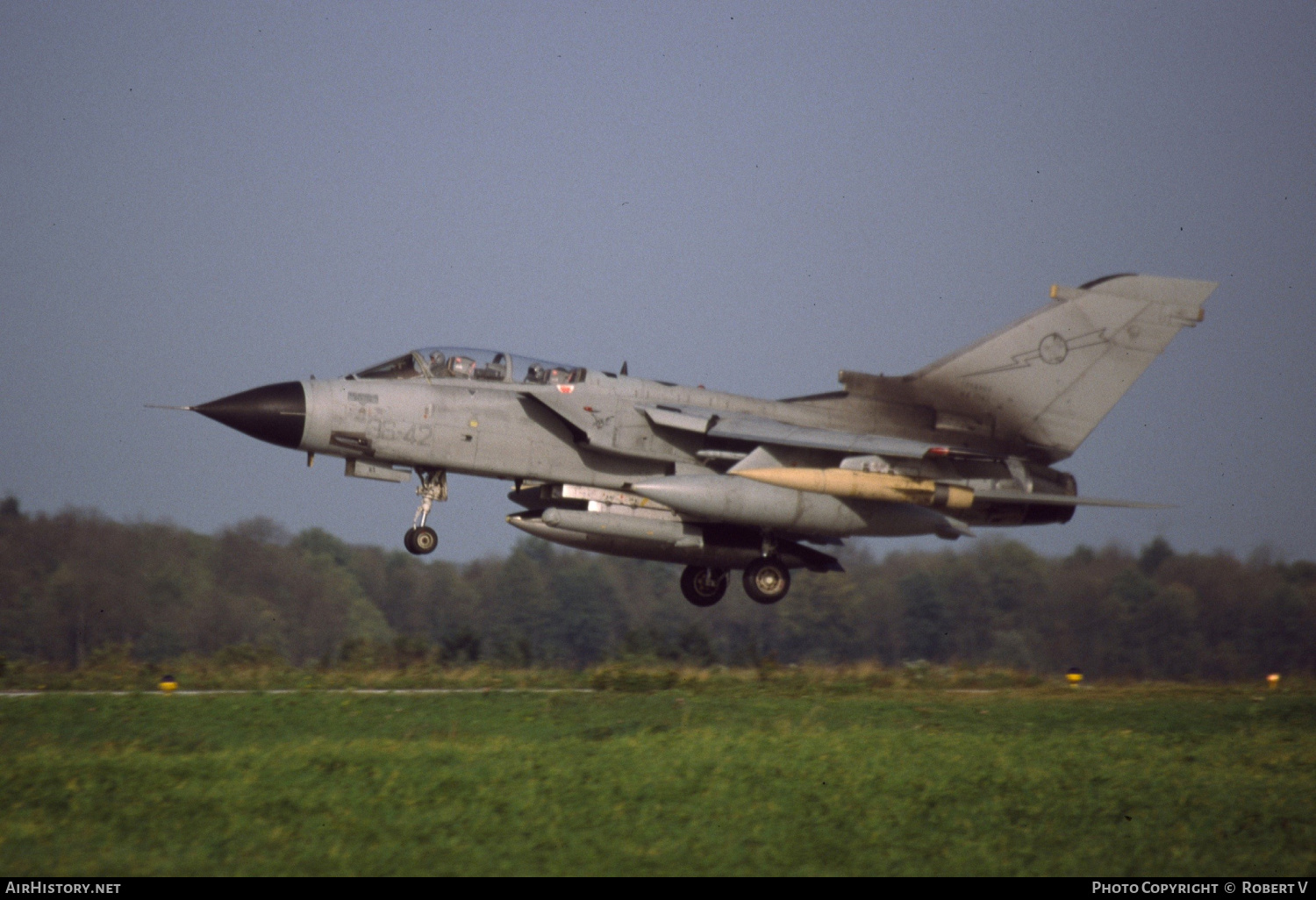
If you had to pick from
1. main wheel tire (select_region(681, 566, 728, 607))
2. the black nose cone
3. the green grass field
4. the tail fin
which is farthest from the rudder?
the black nose cone

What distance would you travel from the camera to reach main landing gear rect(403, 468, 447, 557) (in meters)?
17.2

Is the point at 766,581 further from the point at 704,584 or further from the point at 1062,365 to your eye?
the point at 1062,365

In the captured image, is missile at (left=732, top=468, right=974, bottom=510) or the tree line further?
the tree line

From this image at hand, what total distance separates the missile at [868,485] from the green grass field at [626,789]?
4.35 m

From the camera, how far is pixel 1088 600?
97.7 ft

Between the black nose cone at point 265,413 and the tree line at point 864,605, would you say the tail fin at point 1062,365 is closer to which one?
the tree line at point 864,605

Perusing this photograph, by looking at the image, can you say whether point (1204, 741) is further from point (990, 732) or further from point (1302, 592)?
point (1302, 592)

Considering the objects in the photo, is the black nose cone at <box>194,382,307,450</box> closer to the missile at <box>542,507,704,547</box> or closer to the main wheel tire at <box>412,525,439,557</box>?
the main wheel tire at <box>412,525,439,557</box>

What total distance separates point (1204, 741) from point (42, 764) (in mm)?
9630

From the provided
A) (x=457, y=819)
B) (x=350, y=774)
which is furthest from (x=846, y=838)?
(x=350, y=774)

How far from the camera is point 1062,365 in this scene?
18.8 meters

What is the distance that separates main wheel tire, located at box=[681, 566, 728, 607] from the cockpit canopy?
3767 mm

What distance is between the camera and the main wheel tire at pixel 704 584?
63.8 ft

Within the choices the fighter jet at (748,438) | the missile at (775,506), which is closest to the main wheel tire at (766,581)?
the fighter jet at (748,438)
